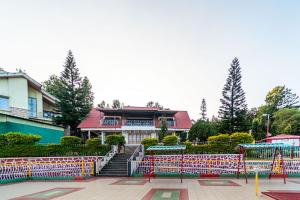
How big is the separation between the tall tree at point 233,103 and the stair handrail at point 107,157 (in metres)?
17.2

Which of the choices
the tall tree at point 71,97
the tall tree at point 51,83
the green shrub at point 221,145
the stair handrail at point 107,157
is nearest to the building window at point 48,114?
the tall tree at point 71,97

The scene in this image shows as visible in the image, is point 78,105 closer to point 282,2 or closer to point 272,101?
point 282,2

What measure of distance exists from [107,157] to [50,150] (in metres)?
3.99

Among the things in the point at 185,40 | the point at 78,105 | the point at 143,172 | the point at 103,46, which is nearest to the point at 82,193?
the point at 143,172

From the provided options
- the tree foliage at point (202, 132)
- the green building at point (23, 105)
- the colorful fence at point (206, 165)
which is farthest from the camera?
the tree foliage at point (202, 132)

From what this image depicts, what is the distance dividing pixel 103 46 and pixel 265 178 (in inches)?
494

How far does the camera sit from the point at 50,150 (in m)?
15.4

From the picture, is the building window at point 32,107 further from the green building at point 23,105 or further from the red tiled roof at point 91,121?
the red tiled roof at point 91,121

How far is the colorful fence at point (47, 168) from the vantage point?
40.1 ft

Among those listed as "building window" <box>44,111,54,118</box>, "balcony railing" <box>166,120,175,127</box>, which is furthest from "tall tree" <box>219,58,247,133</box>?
"building window" <box>44,111,54,118</box>

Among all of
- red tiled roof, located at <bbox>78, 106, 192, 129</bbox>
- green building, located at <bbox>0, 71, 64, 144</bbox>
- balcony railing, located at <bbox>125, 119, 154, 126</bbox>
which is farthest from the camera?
balcony railing, located at <bbox>125, 119, 154, 126</bbox>

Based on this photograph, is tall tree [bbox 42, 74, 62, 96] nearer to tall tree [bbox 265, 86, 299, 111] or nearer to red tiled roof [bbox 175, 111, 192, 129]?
red tiled roof [bbox 175, 111, 192, 129]

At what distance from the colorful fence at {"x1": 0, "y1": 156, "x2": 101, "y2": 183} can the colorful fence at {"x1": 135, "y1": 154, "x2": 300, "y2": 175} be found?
3281 mm

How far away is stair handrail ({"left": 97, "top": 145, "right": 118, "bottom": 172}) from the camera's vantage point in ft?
47.3
